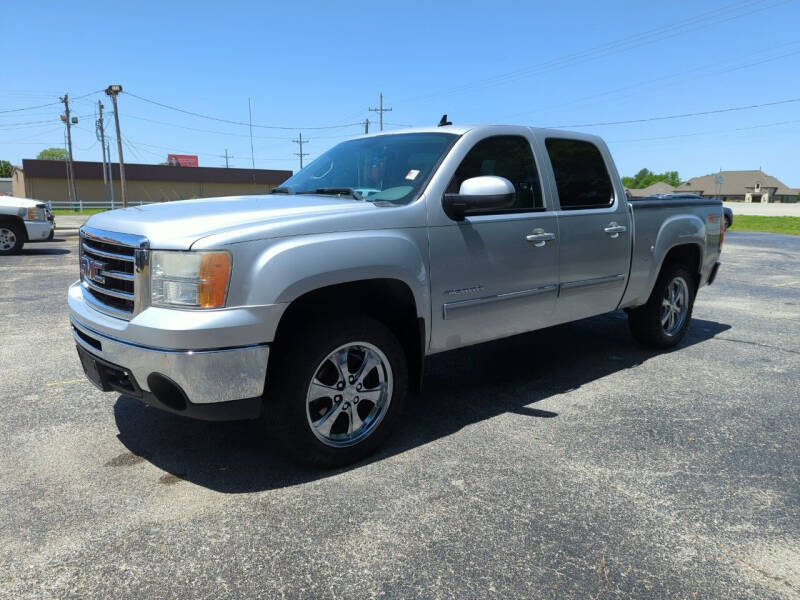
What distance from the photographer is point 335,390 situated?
10.7ft

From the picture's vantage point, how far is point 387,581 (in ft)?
7.74

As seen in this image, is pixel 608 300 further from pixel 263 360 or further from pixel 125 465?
pixel 125 465

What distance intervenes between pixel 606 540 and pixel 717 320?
225 inches

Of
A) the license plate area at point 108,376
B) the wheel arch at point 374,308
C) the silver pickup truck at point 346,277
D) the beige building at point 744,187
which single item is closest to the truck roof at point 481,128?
the silver pickup truck at point 346,277

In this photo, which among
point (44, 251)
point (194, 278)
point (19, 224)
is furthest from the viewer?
point (44, 251)

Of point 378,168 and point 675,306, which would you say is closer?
point 378,168

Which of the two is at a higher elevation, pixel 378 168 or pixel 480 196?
pixel 378 168

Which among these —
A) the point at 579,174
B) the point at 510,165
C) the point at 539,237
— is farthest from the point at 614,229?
the point at 510,165

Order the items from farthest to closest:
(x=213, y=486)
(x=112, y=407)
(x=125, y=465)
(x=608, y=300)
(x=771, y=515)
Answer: (x=608, y=300) → (x=112, y=407) → (x=125, y=465) → (x=213, y=486) → (x=771, y=515)

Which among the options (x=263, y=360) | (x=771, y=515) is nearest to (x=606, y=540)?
(x=771, y=515)

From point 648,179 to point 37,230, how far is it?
177 m

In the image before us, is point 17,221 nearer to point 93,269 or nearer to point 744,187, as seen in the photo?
point 93,269

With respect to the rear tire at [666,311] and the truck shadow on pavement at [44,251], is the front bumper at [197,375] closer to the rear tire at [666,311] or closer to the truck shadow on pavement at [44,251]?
the rear tire at [666,311]

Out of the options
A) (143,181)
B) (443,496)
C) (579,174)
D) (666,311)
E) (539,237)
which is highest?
(143,181)
